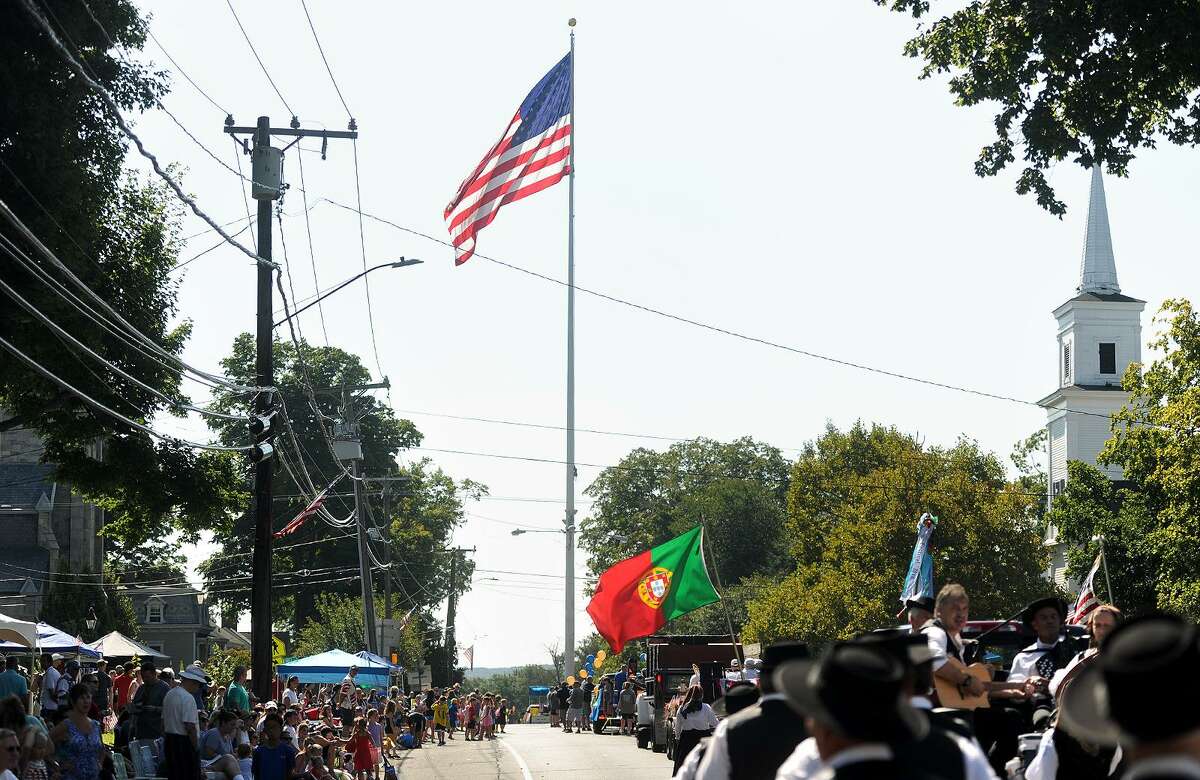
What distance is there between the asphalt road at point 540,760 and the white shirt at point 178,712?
28.7 ft

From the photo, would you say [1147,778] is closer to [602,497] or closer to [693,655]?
[693,655]

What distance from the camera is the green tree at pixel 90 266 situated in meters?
24.9

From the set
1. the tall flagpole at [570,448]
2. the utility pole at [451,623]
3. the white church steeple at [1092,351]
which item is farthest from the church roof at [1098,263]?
the tall flagpole at [570,448]

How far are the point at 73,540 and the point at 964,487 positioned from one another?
1492 inches

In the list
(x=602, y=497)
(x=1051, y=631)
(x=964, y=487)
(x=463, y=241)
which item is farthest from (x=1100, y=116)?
(x=602, y=497)

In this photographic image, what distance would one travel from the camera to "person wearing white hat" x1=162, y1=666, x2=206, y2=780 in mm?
17125

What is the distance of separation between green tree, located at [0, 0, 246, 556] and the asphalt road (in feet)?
25.3

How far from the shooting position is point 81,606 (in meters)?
56.8

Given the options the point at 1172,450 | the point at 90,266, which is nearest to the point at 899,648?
the point at 90,266

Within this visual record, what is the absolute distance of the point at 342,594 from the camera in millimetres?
74750

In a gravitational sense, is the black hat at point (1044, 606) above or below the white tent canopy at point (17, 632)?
above

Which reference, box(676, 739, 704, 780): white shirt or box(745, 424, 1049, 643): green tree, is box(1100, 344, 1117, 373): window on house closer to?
box(745, 424, 1049, 643): green tree

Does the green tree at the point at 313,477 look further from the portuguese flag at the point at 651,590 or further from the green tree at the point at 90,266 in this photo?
the portuguese flag at the point at 651,590

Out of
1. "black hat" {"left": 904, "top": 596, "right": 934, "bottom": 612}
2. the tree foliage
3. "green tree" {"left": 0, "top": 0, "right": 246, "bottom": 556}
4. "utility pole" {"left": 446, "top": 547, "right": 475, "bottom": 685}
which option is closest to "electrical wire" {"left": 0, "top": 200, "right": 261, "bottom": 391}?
"green tree" {"left": 0, "top": 0, "right": 246, "bottom": 556}
